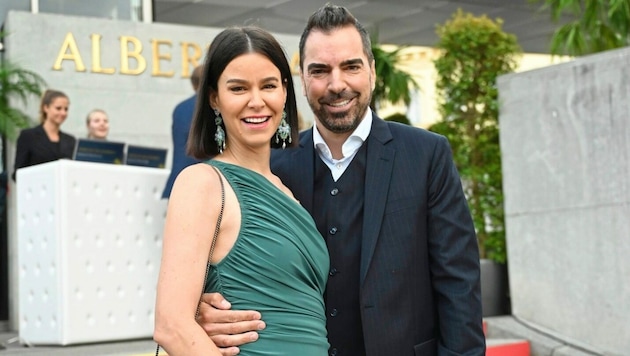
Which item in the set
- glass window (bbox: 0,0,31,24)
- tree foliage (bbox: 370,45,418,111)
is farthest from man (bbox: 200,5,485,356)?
tree foliage (bbox: 370,45,418,111)

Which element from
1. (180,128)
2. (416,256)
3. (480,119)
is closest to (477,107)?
(480,119)

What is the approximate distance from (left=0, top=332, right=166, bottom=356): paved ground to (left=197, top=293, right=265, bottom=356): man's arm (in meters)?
3.65

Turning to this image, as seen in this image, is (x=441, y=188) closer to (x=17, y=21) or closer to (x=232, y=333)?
(x=232, y=333)

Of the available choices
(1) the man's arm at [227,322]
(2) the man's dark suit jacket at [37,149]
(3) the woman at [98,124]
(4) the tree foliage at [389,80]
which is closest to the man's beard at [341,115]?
(1) the man's arm at [227,322]

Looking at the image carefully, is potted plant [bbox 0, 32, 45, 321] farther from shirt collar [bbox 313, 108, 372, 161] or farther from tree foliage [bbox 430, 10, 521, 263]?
shirt collar [bbox 313, 108, 372, 161]

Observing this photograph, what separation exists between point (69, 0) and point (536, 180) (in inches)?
205

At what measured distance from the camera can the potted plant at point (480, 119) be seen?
25.9 feet

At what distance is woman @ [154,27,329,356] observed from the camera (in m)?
2.03

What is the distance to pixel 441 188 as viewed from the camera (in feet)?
8.62

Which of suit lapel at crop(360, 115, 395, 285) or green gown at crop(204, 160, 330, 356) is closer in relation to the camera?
green gown at crop(204, 160, 330, 356)

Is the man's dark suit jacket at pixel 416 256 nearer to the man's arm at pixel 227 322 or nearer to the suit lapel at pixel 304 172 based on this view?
the suit lapel at pixel 304 172

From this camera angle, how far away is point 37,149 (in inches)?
291

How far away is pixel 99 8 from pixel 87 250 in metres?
4.38

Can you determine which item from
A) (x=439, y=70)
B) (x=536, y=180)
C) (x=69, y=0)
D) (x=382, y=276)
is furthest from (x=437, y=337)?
(x=69, y=0)
